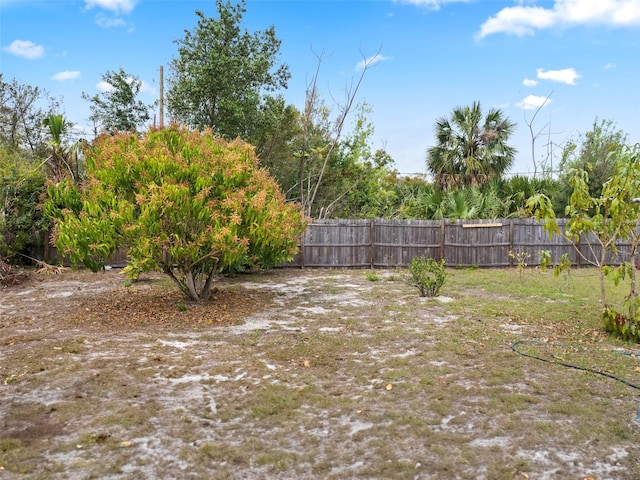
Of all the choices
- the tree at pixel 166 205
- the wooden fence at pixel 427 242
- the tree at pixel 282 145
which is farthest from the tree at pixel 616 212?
the tree at pixel 282 145

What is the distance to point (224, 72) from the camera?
16.9 metres

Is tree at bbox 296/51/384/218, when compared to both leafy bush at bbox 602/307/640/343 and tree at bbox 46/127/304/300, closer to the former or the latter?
tree at bbox 46/127/304/300

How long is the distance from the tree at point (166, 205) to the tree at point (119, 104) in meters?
11.8

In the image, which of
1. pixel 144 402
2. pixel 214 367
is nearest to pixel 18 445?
pixel 144 402

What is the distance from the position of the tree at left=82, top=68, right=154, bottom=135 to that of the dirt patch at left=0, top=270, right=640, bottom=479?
13.0 metres

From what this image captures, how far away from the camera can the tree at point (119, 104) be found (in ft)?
61.4

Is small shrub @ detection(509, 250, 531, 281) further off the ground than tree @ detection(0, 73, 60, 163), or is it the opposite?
tree @ detection(0, 73, 60, 163)

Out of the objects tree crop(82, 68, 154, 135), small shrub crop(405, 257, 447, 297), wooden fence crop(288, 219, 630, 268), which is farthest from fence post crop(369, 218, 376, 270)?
tree crop(82, 68, 154, 135)

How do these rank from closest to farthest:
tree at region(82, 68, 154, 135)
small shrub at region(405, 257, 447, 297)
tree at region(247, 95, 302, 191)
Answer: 1. small shrub at region(405, 257, 447, 297)
2. tree at region(82, 68, 154, 135)
3. tree at region(247, 95, 302, 191)

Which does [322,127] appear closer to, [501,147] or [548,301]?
[501,147]

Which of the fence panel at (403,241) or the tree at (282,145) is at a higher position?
the tree at (282,145)

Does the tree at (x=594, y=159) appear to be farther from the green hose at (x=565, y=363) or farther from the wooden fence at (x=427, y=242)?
the green hose at (x=565, y=363)

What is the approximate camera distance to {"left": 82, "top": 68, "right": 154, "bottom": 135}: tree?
18719 mm

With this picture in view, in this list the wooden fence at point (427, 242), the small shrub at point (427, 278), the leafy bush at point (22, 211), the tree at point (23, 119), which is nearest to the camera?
the small shrub at point (427, 278)
